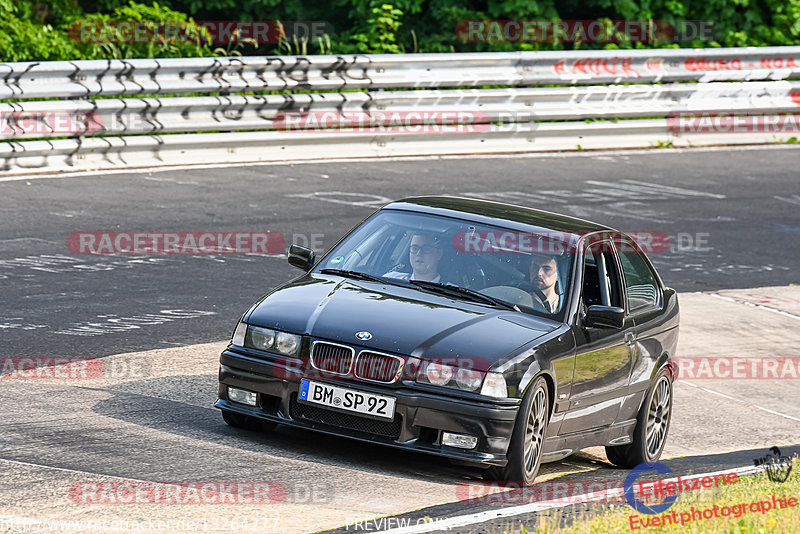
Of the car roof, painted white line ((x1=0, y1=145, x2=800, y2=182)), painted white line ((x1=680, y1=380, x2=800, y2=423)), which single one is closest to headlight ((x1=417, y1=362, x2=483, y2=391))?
the car roof

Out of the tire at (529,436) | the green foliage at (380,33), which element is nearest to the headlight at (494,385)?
the tire at (529,436)

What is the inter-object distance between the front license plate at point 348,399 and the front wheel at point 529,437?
675mm

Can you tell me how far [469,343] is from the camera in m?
7.50

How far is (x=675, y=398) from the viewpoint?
1094 cm

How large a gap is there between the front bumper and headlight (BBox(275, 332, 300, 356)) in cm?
10

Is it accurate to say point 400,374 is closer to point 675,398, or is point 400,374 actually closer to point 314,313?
point 314,313

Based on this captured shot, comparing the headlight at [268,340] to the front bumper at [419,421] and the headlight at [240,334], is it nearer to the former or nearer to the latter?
the headlight at [240,334]

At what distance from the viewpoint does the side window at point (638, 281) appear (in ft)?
29.4

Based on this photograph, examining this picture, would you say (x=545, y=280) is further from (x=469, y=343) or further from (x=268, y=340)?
(x=268, y=340)

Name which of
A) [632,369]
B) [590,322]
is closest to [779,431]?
[632,369]

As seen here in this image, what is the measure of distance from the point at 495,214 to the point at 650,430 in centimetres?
172

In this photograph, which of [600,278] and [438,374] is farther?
[600,278]

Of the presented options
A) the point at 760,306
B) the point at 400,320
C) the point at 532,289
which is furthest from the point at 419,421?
the point at 760,306

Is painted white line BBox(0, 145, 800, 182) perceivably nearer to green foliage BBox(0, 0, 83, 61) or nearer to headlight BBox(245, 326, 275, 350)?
green foliage BBox(0, 0, 83, 61)
